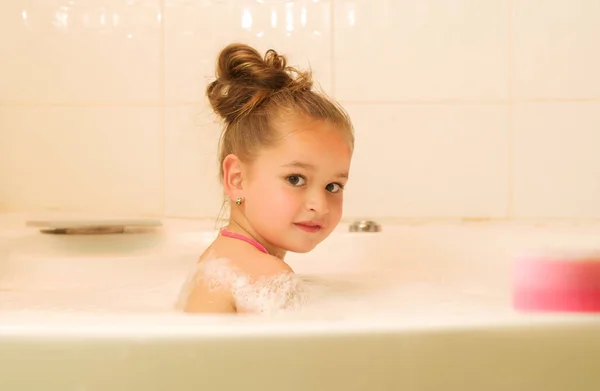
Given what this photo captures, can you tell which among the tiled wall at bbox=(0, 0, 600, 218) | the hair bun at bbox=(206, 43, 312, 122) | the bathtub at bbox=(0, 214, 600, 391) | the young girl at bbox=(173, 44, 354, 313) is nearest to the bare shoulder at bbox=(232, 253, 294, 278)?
the young girl at bbox=(173, 44, 354, 313)

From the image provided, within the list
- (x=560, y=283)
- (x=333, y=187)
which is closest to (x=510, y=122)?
(x=333, y=187)

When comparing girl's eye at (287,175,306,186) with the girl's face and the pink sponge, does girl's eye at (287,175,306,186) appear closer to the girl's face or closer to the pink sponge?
the girl's face

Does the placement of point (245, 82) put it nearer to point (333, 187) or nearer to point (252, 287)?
point (333, 187)

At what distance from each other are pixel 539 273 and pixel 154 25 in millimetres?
1249

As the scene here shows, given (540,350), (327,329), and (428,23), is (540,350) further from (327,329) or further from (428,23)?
(428,23)

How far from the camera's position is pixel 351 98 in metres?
1.51

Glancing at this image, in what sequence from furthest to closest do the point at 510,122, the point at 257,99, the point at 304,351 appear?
the point at 510,122, the point at 257,99, the point at 304,351

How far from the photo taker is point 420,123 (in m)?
1.51

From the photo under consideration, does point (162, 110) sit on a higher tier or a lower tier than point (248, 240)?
higher

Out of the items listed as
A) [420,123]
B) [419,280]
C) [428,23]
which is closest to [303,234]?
[419,280]

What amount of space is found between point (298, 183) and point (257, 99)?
0.51 ft

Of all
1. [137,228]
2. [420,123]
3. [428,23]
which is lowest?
[137,228]

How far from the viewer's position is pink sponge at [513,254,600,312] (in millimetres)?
490

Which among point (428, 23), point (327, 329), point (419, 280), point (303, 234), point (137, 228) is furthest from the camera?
point (428, 23)
